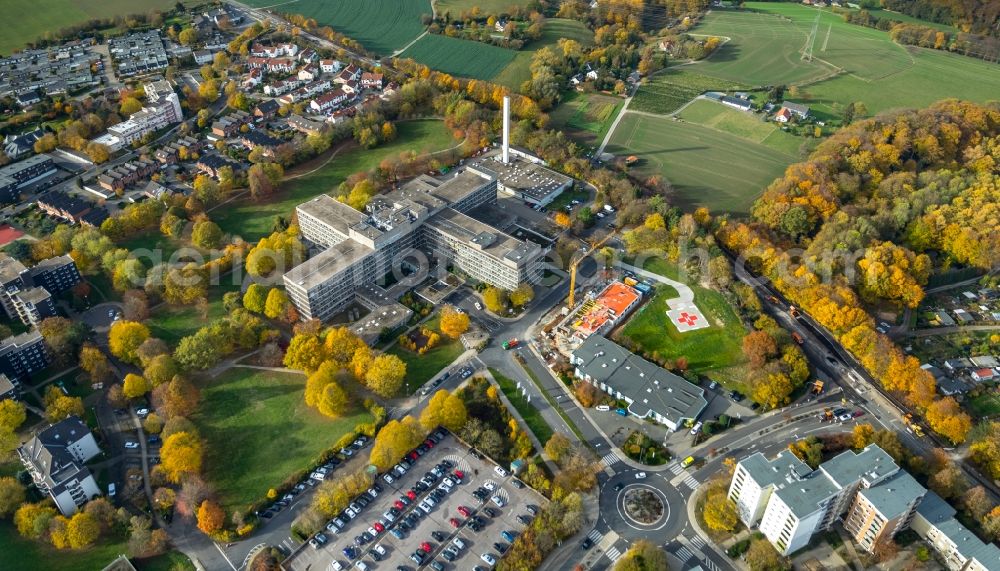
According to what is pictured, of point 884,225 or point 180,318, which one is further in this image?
point 884,225

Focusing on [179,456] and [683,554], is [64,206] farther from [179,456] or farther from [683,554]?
[683,554]

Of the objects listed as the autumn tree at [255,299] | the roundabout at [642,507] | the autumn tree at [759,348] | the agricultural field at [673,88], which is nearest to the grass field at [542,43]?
the agricultural field at [673,88]

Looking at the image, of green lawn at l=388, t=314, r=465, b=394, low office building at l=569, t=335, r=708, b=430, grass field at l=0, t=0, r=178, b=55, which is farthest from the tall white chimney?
grass field at l=0, t=0, r=178, b=55

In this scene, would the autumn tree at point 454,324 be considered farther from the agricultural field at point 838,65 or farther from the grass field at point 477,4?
the grass field at point 477,4

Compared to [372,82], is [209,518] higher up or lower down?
lower down

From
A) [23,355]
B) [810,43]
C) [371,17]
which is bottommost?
[23,355]

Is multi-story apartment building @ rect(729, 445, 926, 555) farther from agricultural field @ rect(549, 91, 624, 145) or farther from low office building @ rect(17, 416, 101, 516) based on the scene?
agricultural field @ rect(549, 91, 624, 145)

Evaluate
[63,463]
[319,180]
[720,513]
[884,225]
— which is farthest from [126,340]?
[884,225]

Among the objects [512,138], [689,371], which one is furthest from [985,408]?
[512,138]
